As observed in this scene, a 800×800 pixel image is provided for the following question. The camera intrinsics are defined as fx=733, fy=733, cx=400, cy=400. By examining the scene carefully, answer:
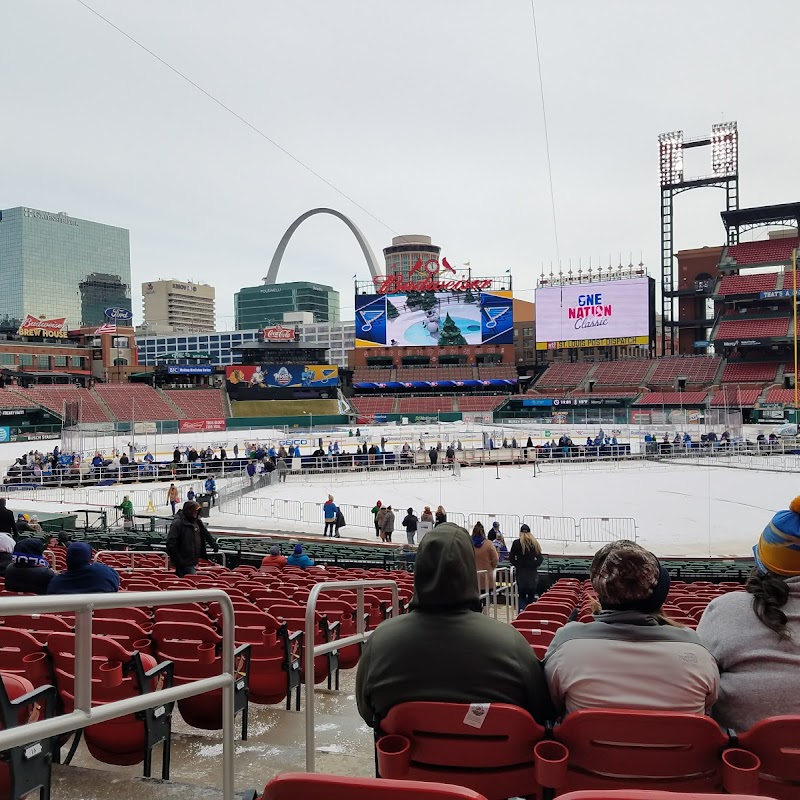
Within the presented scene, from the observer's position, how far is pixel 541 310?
8256cm

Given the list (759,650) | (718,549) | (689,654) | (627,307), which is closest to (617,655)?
(689,654)

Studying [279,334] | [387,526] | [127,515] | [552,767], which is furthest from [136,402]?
[552,767]

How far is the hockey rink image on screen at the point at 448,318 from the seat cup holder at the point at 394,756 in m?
83.3

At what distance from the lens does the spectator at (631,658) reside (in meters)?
2.75

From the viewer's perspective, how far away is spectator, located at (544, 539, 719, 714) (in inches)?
108

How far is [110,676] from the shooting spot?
12.4 feet

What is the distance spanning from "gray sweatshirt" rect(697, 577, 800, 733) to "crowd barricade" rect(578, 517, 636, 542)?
57.8 ft

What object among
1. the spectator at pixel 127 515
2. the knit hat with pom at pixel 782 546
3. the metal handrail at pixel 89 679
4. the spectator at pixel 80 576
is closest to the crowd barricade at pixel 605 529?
the spectator at pixel 127 515

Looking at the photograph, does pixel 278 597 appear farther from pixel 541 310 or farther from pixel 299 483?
pixel 541 310

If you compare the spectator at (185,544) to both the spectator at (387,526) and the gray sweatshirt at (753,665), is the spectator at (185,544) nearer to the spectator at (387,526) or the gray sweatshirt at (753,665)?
the gray sweatshirt at (753,665)

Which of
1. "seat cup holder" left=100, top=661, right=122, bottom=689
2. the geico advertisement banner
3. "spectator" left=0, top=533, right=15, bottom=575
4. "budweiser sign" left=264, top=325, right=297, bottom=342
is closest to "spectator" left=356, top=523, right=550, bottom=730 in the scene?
"seat cup holder" left=100, top=661, right=122, bottom=689

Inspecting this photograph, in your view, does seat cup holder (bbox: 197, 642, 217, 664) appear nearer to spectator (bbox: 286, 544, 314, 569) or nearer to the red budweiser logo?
spectator (bbox: 286, 544, 314, 569)

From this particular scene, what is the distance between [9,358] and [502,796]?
3574 inches

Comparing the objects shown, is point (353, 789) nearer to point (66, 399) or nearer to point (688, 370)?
point (66, 399)
